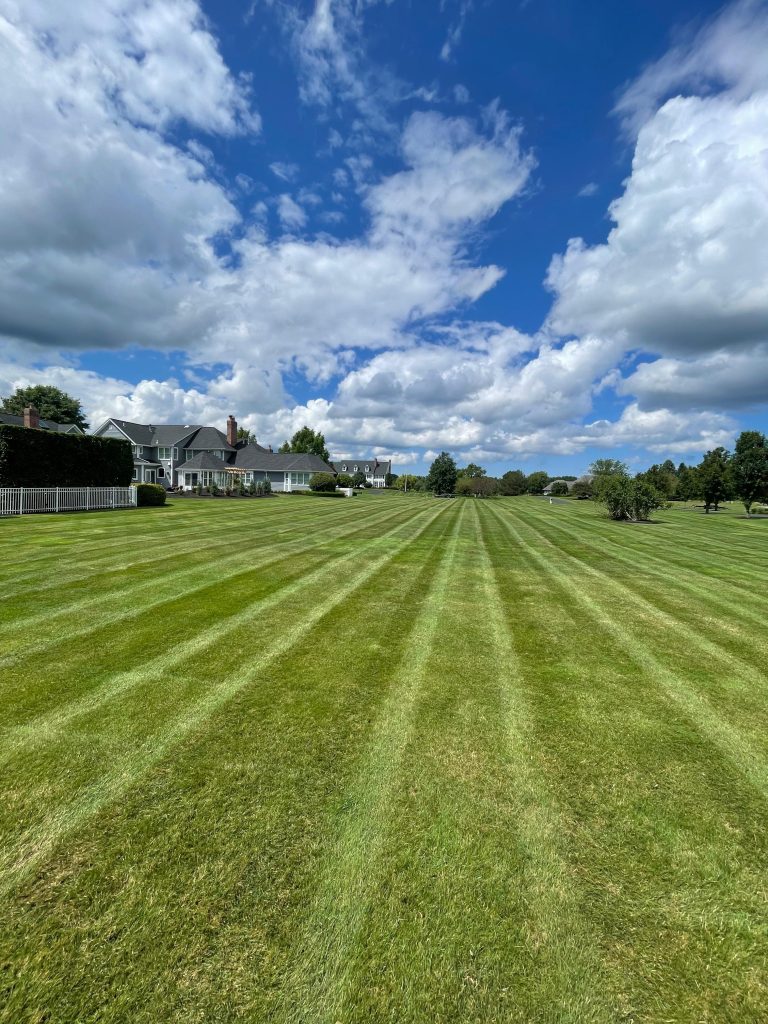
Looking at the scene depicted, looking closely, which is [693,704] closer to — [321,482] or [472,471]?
[321,482]

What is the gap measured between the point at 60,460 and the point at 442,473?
56.2 metres

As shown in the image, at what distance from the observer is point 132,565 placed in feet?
28.7

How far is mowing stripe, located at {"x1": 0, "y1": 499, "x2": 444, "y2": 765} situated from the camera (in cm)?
338

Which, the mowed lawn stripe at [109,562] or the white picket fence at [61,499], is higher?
the white picket fence at [61,499]

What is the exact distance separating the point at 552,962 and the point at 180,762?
2595 millimetres

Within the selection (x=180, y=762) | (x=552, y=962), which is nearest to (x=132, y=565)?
(x=180, y=762)

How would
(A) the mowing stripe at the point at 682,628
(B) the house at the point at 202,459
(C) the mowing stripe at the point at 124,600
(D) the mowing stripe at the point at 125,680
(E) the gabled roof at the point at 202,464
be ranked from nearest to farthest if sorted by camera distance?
(D) the mowing stripe at the point at 125,680
(C) the mowing stripe at the point at 124,600
(A) the mowing stripe at the point at 682,628
(B) the house at the point at 202,459
(E) the gabled roof at the point at 202,464

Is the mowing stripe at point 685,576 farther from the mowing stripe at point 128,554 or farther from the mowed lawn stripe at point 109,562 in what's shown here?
the mowing stripe at point 128,554

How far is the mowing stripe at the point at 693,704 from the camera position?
3398 mm

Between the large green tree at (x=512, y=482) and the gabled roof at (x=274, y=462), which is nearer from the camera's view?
the gabled roof at (x=274, y=462)

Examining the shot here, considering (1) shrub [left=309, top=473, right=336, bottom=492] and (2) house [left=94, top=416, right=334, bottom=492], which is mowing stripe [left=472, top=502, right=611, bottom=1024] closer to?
(2) house [left=94, top=416, right=334, bottom=492]

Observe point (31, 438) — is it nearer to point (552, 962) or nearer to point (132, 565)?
point (132, 565)

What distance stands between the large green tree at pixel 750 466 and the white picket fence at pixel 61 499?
4772 cm

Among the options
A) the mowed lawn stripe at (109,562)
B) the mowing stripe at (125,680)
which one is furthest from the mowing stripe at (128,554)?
the mowing stripe at (125,680)
